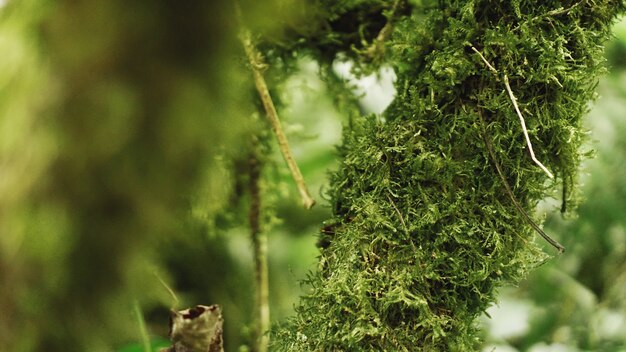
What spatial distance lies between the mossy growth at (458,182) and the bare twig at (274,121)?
0.41 ft

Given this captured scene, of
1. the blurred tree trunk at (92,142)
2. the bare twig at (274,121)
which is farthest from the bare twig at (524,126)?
the blurred tree trunk at (92,142)

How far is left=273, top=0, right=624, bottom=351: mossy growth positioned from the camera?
88cm

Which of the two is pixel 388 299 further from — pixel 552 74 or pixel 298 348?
pixel 552 74

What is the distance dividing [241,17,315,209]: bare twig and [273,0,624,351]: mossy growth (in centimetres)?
12

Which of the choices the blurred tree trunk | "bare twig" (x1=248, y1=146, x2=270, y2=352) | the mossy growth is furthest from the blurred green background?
"bare twig" (x1=248, y1=146, x2=270, y2=352)

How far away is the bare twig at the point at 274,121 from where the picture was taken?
1.04 m

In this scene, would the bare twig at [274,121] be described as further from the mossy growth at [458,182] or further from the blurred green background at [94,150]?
the blurred green background at [94,150]

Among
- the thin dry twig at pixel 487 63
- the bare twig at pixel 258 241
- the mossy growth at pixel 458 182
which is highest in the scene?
the thin dry twig at pixel 487 63

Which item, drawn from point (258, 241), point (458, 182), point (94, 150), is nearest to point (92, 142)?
point (94, 150)

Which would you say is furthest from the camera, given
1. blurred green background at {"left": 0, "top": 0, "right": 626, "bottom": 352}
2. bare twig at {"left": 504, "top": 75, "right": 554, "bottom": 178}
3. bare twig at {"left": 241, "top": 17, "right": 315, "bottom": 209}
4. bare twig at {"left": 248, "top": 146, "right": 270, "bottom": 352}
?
bare twig at {"left": 248, "top": 146, "right": 270, "bottom": 352}

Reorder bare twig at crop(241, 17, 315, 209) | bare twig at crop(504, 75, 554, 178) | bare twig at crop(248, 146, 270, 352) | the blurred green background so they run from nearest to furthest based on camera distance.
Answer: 1. the blurred green background
2. bare twig at crop(504, 75, 554, 178)
3. bare twig at crop(241, 17, 315, 209)
4. bare twig at crop(248, 146, 270, 352)

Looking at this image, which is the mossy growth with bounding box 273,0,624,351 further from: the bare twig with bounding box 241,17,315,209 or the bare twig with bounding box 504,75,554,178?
the bare twig with bounding box 241,17,315,209

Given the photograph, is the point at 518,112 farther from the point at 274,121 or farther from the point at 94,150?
the point at 94,150

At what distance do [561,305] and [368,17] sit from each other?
1.66m
